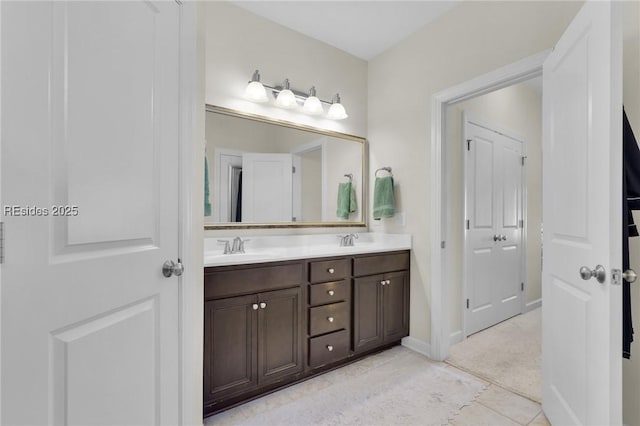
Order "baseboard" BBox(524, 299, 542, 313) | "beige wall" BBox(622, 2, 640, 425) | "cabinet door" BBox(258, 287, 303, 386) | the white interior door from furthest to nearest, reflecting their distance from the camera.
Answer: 1. "baseboard" BBox(524, 299, 542, 313)
2. "cabinet door" BBox(258, 287, 303, 386)
3. "beige wall" BBox(622, 2, 640, 425)
4. the white interior door

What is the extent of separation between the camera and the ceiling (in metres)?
2.29

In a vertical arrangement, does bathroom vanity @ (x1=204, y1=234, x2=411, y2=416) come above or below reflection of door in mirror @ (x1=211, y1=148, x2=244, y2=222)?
below

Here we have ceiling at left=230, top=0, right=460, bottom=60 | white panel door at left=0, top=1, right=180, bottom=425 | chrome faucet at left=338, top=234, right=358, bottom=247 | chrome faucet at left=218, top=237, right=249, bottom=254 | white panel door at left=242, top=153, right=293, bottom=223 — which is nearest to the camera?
white panel door at left=0, top=1, right=180, bottom=425

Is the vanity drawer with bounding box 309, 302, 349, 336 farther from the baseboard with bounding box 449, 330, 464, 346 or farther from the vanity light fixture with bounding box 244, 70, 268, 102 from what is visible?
the vanity light fixture with bounding box 244, 70, 268, 102

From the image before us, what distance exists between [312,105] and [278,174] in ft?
2.12

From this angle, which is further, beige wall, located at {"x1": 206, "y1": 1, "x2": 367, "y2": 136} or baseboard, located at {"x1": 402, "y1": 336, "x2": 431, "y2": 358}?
baseboard, located at {"x1": 402, "y1": 336, "x2": 431, "y2": 358}

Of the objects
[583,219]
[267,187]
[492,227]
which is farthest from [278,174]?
[492,227]

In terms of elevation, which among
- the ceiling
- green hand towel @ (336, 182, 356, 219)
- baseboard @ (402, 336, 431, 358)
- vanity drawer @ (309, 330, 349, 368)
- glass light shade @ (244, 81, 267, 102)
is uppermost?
Answer: the ceiling

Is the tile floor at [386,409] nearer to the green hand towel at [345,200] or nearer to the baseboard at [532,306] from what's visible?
the green hand towel at [345,200]

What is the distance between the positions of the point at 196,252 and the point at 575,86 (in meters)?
1.83

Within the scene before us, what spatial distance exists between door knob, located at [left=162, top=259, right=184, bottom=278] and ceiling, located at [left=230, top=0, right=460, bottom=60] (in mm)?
2003

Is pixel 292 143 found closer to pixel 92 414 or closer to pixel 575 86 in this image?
pixel 575 86

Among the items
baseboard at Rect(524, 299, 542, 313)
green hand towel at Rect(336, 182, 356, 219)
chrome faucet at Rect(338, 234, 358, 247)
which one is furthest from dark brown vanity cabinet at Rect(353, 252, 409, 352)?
baseboard at Rect(524, 299, 542, 313)

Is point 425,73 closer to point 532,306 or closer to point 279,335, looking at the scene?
point 279,335
